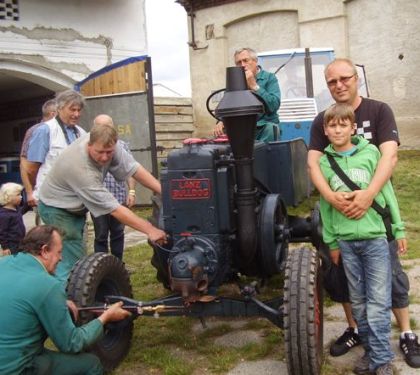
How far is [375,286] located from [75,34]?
26.8ft

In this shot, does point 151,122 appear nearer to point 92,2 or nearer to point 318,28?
point 92,2

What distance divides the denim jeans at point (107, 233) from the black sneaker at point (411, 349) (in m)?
2.76

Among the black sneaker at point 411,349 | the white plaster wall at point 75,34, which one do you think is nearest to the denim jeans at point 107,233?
the black sneaker at point 411,349

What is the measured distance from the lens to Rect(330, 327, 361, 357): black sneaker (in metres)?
3.57

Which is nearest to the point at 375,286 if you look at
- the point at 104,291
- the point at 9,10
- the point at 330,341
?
the point at 330,341

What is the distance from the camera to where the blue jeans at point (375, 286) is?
3189mm

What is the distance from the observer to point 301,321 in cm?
300

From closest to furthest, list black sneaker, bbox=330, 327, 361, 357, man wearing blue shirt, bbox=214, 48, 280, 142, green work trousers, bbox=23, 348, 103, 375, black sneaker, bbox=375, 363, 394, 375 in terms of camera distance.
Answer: green work trousers, bbox=23, 348, 103, 375 → black sneaker, bbox=375, 363, 394, 375 → black sneaker, bbox=330, 327, 361, 357 → man wearing blue shirt, bbox=214, 48, 280, 142

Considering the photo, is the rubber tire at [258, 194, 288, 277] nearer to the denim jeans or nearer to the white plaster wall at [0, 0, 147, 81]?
the denim jeans

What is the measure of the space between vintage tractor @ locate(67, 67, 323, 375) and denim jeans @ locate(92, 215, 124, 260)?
62.6 inches

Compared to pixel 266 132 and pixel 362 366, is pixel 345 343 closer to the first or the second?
pixel 362 366

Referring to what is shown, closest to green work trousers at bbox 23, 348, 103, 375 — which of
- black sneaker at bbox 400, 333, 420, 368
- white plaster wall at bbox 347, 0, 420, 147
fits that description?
black sneaker at bbox 400, 333, 420, 368

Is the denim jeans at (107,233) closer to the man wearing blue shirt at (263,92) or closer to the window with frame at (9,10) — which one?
the man wearing blue shirt at (263,92)

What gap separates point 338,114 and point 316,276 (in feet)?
2.89
